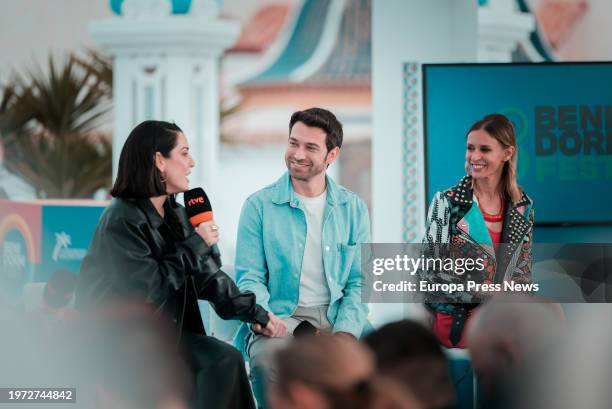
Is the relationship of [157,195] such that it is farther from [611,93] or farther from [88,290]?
[611,93]

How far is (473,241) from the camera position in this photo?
3.78 m

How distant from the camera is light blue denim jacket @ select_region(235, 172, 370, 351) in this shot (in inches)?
145

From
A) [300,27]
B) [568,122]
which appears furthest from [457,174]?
[300,27]

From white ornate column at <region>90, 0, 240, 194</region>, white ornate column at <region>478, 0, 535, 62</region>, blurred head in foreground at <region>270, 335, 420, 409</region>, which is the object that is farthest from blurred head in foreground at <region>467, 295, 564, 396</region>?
white ornate column at <region>90, 0, 240, 194</region>

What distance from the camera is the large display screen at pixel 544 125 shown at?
4293mm

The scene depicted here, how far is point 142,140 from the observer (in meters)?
3.29

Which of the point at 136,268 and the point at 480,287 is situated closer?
the point at 136,268

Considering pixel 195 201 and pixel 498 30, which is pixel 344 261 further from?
pixel 498 30

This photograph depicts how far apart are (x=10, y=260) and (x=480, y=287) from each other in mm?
2629

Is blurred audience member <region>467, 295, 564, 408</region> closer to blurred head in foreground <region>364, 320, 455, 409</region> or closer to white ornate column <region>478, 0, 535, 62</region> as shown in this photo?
blurred head in foreground <region>364, 320, 455, 409</region>

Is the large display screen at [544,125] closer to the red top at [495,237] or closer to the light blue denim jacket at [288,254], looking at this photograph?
the red top at [495,237]

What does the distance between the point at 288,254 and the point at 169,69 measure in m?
3.10

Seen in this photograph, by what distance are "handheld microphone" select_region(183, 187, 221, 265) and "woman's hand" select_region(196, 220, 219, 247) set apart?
1.1 inches

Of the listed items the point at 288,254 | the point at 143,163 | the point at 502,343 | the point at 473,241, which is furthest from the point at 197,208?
the point at 502,343
